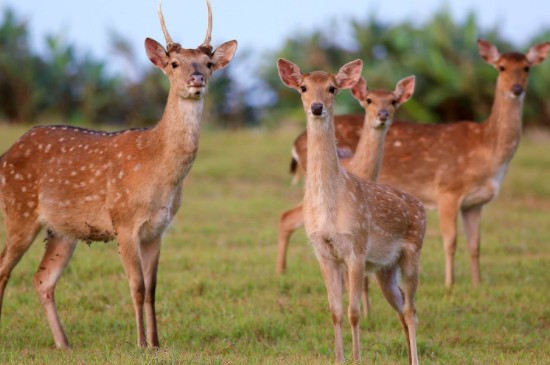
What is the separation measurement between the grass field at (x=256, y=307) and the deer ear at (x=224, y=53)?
2108mm

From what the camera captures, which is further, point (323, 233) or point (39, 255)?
point (39, 255)

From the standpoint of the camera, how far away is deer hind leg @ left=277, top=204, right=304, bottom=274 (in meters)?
10.5

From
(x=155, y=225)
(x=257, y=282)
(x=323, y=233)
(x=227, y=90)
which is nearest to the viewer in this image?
(x=323, y=233)

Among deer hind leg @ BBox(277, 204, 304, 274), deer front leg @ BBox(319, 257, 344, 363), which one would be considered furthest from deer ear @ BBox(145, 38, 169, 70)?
deer hind leg @ BBox(277, 204, 304, 274)

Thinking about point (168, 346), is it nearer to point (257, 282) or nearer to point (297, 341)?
point (297, 341)

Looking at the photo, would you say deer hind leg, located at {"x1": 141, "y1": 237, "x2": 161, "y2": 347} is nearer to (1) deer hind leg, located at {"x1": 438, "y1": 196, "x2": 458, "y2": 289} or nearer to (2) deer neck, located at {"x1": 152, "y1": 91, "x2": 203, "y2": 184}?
(2) deer neck, located at {"x1": 152, "y1": 91, "x2": 203, "y2": 184}

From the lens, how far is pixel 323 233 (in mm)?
6914

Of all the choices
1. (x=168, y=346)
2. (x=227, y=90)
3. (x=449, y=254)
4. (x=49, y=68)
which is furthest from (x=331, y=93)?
(x=227, y=90)

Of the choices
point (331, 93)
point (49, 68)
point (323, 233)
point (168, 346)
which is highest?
point (49, 68)

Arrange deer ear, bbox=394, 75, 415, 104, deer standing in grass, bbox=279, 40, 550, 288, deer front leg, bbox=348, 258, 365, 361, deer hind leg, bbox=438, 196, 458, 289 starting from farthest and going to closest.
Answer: deer standing in grass, bbox=279, 40, 550, 288
deer hind leg, bbox=438, 196, 458, 289
deer ear, bbox=394, 75, 415, 104
deer front leg, bbox=348, 258, 365, 361

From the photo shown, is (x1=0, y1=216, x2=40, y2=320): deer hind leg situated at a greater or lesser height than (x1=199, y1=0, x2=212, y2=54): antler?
lesser

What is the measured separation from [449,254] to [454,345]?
2656 mm

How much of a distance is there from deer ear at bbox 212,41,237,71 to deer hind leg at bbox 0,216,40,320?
6.22 ft

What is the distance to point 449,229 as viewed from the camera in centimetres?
1081
